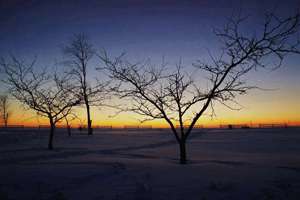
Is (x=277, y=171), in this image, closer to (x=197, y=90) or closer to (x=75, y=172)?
(x=197, y=90)

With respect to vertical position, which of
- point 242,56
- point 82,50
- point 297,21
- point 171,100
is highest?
point 82,50

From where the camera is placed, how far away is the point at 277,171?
35.9 ft

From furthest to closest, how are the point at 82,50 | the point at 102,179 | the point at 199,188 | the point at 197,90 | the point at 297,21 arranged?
the point at 82,50 < the point at 197,90 < the point at 297,21 < the point at 102,179 < the point at 199,188

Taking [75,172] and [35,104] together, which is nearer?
[75,172]

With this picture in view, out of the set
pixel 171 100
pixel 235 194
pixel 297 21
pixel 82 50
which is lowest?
pixel 235 194

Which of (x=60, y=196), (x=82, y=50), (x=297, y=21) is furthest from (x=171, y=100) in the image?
(x=82, y=50)

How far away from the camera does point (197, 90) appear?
41.8ft

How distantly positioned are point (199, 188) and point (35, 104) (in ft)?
56.8

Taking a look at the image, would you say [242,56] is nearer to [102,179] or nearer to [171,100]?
[171,100]

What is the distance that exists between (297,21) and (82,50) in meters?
29.1

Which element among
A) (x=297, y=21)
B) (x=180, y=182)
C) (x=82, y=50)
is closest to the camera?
(x=180, y=182)

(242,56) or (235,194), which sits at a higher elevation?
(242,56)

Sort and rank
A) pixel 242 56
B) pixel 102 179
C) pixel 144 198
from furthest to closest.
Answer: pixel 242 56 → pixel 102 179 → pixel 144 198

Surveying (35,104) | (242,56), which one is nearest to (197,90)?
(242,56)
